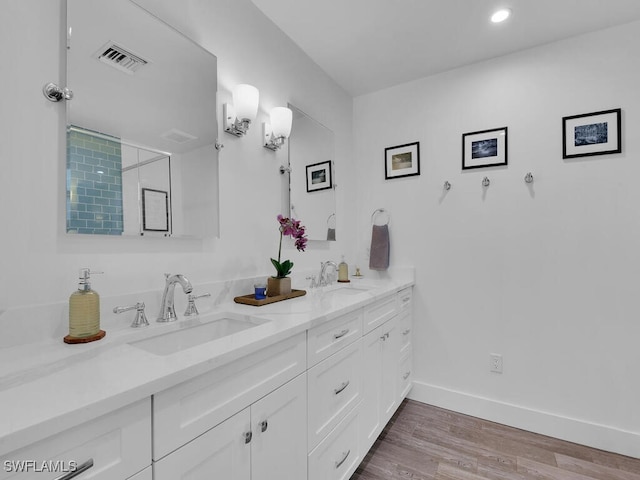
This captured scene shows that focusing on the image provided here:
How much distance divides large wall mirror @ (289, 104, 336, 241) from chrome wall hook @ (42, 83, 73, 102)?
1.15m

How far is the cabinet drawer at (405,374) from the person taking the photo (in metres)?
2.16

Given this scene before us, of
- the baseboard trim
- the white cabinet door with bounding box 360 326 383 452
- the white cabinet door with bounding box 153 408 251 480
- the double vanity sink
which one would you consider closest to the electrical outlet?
the baseboard trim

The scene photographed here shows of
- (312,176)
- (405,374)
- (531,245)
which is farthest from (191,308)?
(531,245)

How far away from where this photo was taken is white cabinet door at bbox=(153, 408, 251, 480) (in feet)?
2.34

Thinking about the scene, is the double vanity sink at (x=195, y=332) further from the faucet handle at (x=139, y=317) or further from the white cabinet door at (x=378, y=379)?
the white cabinet door at (x=378, y=379)

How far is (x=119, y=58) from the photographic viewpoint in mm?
1138

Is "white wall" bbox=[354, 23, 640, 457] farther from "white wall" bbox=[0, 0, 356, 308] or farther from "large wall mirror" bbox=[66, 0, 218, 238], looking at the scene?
"large wall mirror" bbox=[66, 0, 218, 238]

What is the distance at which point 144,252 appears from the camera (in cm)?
120

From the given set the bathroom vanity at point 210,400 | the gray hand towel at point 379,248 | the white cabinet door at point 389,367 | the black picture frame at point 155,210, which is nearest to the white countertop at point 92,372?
the bathroom vanity at point 210,400

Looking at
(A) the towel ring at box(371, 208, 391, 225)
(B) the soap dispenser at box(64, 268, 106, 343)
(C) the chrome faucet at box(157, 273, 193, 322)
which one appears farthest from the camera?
(A) the towel ring at box(371, 208, 391, 225)

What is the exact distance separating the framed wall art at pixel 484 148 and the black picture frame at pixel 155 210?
1.98 m

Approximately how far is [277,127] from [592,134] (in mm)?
1889

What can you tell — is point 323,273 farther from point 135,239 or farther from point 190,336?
point 135,239

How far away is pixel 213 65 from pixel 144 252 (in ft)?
2.99
